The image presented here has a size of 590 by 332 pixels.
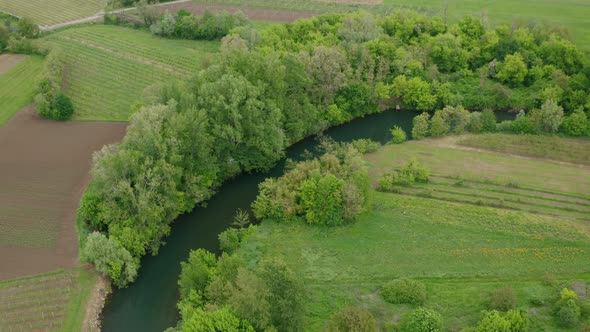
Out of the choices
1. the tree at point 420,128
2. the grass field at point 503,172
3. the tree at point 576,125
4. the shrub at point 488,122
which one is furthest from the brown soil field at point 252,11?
the tree at point 576,125

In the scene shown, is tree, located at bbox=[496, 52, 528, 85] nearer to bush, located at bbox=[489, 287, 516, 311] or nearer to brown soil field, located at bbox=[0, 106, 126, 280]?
bush, located at bbox=[489, 287, 516, 311]

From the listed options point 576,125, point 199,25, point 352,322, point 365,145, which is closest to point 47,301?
point 352,322

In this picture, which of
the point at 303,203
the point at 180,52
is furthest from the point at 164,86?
the point at 180,52

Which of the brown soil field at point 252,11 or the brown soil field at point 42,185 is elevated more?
the brown soil field at point 252,11

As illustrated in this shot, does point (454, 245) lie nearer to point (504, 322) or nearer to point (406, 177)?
point (406, 177)

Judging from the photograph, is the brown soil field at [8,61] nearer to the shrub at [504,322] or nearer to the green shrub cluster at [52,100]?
the green shrub cluster at [52,100]
